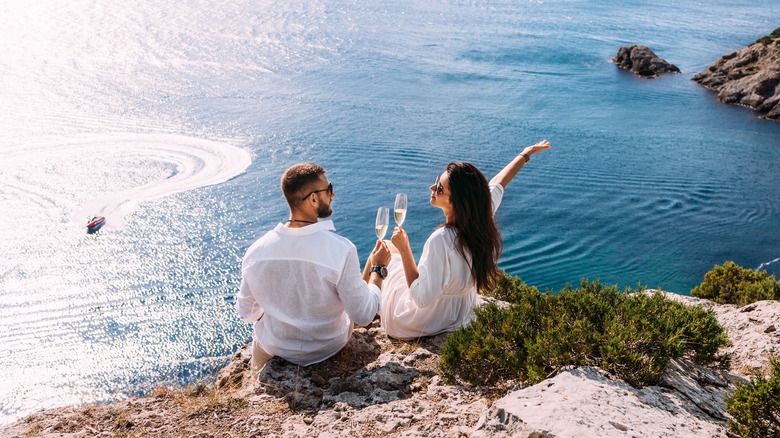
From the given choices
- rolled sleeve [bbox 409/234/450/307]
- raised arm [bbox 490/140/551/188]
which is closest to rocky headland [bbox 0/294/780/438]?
rolled sleeve [bbox 409/234/450/307]

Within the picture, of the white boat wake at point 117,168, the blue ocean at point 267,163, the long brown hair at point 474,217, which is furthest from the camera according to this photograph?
the white boat wake at point 117,168

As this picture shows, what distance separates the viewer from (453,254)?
6.02 m

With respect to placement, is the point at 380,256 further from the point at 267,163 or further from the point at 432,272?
the point at 267,163

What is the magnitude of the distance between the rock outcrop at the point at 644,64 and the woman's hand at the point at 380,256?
4247cm

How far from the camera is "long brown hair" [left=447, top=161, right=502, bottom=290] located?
5.84m

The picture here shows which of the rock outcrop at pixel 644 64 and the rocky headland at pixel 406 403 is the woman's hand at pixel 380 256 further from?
the rock outcrop at pixel 644 64

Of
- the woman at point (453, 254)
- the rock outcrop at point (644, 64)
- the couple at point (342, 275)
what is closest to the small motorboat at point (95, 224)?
the couple at point (342, 275)

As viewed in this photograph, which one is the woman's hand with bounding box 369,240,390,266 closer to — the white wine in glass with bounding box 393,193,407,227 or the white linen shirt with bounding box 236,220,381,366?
the white wine in glass with bounding box 393,193,407,227

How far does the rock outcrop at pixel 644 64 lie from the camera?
145ft

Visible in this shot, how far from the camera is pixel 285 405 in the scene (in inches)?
216

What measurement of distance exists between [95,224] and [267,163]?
796cm

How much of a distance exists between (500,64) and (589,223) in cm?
2493

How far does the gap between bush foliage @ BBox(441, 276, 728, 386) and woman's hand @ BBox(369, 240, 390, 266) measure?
Answer: 1184 millimetres

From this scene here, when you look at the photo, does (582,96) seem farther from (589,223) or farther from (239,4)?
(239,4)
